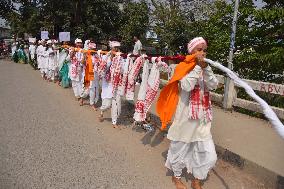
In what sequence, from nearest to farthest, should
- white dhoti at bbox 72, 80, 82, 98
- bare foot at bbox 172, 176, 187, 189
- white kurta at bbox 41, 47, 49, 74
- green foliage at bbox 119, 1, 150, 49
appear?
bare foot at bbox 172, 176, 187, 189 → white dhoti at bbox 72, 80, 82, 98 → white kurta at bbox 41, 47, 49, 74 → green foliage at bbox 119, 1, 150, 49

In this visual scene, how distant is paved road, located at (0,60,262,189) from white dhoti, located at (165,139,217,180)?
1.01ft

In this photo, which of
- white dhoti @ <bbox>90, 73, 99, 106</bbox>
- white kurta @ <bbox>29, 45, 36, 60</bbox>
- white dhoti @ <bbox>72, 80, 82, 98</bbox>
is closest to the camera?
white dhoti @ <bbox>90, 73, 99, 106</bbox>

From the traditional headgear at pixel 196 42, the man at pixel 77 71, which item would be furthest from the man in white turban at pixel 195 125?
the man at pixel 77 71

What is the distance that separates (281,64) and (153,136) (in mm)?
3954

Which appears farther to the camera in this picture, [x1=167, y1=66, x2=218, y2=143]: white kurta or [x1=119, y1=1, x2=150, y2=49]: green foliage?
[x1=119, y1=1, x2=150, y2=49]: green foliage

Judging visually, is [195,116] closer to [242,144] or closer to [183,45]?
[242,144]

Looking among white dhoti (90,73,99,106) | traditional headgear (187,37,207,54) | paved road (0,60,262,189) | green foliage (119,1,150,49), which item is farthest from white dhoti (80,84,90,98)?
green foliage (119,1,150,49)

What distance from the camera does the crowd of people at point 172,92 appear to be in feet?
15.3

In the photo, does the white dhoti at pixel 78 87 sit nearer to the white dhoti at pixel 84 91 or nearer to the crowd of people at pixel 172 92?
the crowd of people at pixel 172 92

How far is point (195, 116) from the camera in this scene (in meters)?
4.73

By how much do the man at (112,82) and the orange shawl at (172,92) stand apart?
2785 millimetres

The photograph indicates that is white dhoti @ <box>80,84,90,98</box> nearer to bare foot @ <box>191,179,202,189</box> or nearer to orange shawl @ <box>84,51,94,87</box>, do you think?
orange shawl @ <box>84,51,94,87</box>

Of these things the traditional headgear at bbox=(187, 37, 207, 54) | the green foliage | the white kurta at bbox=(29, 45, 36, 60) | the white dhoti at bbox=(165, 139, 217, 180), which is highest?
the green foliage

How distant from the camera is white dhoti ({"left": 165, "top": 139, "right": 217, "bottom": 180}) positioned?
4.76m
